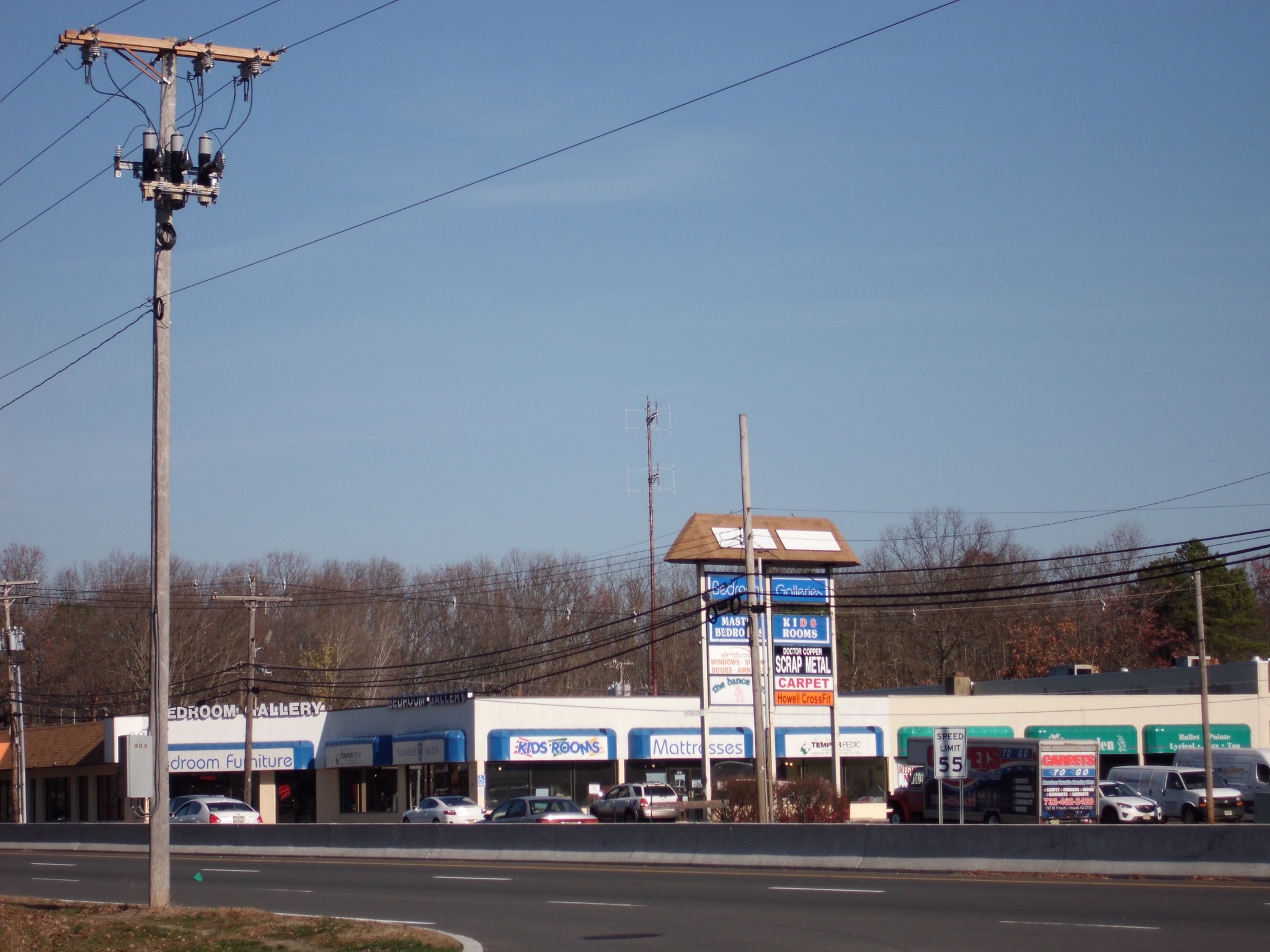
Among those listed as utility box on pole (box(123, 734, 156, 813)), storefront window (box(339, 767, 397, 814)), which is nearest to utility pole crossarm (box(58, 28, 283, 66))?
utility box on pole (box(123, 734, 156, 813))

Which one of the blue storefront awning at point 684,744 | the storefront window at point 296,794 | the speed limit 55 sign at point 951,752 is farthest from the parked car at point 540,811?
the storefront window at point 296,794

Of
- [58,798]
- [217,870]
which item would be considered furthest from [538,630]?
[217,870]

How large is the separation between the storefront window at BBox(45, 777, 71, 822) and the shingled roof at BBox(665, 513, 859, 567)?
120ft

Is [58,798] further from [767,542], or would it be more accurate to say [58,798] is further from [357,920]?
[357,920]

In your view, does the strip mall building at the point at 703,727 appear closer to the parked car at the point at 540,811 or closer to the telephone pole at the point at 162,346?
the parked car at the point at 540,811

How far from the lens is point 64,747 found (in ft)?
211

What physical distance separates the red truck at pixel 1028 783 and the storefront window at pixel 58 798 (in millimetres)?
46637

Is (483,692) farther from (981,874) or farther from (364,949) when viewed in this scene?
(364,949)

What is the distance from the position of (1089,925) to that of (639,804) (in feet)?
102

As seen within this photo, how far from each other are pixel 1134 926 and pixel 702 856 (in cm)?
1349

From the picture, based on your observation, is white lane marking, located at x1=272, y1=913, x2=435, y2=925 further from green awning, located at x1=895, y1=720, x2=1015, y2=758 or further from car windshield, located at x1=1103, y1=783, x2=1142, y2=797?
green awning, located at x1=895, y1=720, x2=1015, y2=758

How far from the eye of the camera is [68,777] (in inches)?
2650

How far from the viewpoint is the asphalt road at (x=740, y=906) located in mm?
13961

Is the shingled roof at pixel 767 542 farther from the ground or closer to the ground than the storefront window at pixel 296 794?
farther from the ground
